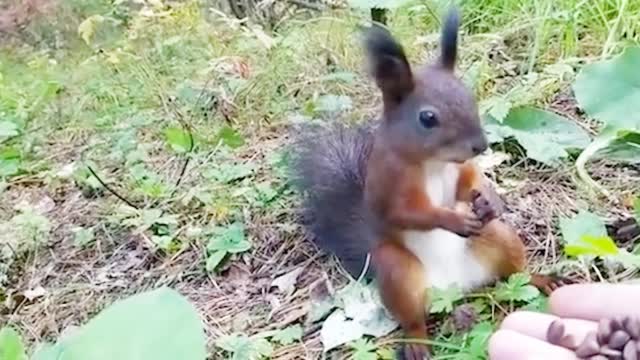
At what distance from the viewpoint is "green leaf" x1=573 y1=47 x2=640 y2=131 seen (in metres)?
1.44

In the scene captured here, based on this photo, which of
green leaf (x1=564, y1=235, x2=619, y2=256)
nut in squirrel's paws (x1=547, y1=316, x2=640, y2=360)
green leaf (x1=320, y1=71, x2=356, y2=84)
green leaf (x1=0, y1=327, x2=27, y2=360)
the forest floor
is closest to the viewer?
green leaf (x1=0, y1=327, x2=27, y2=360)

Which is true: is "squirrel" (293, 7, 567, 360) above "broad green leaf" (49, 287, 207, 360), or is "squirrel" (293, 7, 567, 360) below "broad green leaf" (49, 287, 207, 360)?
below

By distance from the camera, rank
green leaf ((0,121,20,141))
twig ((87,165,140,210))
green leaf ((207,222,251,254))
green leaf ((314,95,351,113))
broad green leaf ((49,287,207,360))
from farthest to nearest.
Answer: green leaf ((0,121,20,141)) < green leaf ((314,95,351,113)) < twig ((87,165,140,210)) < green leaf ((207,222,251,254)) < broad green leaf ((49,287,207,360))

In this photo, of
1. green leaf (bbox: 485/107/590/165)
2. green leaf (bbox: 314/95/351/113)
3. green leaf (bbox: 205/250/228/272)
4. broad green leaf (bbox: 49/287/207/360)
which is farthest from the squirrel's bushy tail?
broad green leaf (bbox: 49/287/207/360)

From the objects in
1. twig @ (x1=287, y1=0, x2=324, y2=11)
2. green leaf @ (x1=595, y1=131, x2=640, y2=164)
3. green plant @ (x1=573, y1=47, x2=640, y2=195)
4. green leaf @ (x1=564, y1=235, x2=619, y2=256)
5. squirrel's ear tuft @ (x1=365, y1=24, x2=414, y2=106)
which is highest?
squirrel's ear tuft @ (x1=365, y1=24, x2=414, y2=106)

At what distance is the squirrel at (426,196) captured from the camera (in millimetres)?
1230

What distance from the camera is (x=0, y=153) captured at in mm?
2590

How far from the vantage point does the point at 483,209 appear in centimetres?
128

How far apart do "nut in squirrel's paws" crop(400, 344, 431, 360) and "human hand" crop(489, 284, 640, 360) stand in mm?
159

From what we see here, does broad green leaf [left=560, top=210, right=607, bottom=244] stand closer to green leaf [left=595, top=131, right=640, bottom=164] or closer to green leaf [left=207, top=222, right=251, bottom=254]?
green leaf [left=595, top=131, right=640, bottom=164]

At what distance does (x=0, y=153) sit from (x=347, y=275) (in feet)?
4.46

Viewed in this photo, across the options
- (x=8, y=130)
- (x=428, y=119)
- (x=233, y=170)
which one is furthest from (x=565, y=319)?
(x=8, y=130)

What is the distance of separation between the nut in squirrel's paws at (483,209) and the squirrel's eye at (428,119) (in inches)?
5.1

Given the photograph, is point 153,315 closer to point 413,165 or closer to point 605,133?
point 413,165
